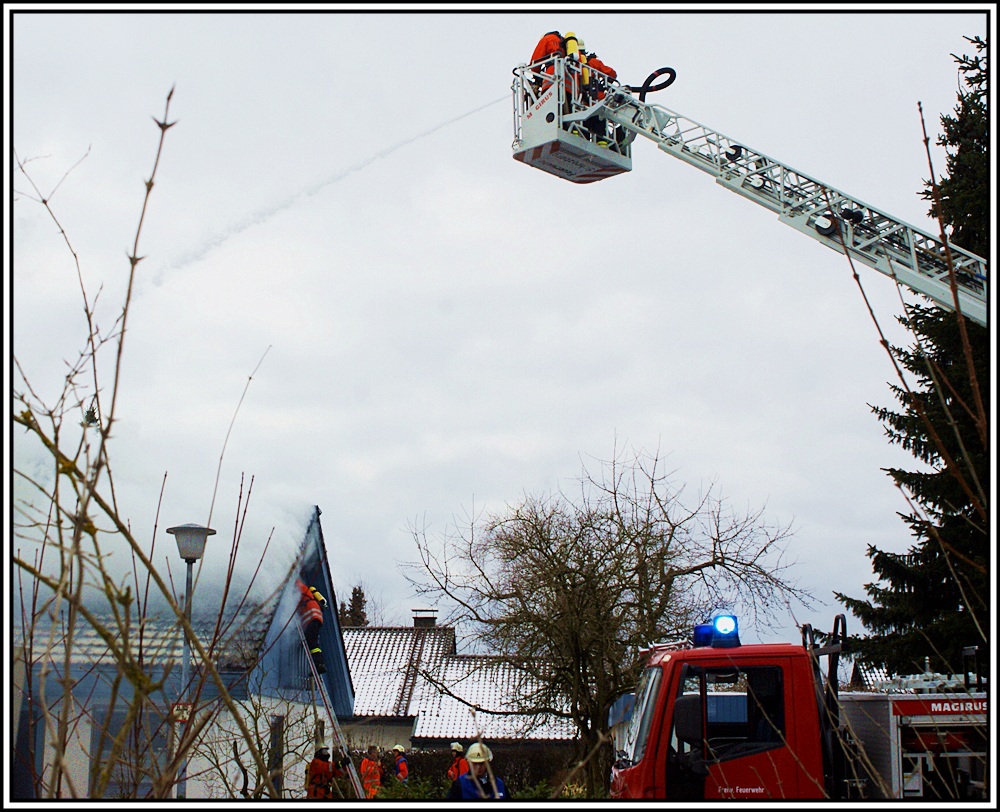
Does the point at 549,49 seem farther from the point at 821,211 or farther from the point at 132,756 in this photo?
the point at 132,756

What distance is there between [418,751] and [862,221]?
839 inches


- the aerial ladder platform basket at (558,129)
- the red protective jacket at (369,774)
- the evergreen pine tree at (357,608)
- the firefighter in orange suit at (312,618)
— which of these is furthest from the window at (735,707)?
the evergreen pine tree at (357,608)

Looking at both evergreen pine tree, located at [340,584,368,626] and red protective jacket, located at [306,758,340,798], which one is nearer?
red protective jacket, located at [306,758,340,798]

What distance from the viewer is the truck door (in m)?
6.03

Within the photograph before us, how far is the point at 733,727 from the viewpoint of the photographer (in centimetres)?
620

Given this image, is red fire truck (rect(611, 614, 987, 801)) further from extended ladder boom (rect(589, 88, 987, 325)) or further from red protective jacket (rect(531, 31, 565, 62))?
red protective jacket (rect(531, 31, 565, 62))

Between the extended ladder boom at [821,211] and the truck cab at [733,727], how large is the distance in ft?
12.9

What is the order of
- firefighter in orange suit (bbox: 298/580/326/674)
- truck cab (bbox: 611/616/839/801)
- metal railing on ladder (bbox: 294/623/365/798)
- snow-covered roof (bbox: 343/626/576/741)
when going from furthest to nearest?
snow-covered roof (bbox: 343/626/576/741) → firefighter in orange suit (bbox: 298/580/326/674) → metal railing on ladder (bbox: 294/623/365/798) → truck cab (bbox: 611/616/839/801)

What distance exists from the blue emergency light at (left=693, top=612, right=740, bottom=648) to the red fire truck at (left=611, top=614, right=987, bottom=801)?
32mm

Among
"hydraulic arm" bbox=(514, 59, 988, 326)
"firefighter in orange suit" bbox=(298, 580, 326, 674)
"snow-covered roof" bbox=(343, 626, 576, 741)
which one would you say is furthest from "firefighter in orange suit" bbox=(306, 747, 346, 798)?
"snow-covered roof" bbox=(343, 626, 576, 741)

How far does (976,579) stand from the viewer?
13.9 m

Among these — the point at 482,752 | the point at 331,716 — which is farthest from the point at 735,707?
the point at 482,752

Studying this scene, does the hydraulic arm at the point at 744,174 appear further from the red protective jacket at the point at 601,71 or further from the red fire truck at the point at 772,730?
the red fire truck at the point at 772,730

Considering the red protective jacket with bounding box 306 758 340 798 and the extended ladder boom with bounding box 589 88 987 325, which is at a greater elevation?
the extended ladder boom with bounding box 589 88 987 325
